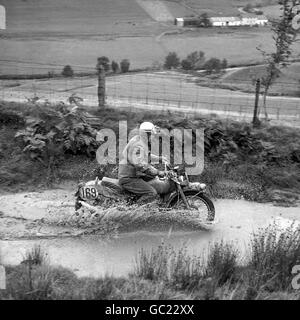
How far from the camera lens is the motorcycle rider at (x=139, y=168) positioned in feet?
33.9

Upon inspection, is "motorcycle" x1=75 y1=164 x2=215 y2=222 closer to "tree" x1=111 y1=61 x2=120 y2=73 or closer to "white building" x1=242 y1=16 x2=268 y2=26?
"tree" x1=111 y1=61 x2=120 y2=73

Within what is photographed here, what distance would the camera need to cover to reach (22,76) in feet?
80.4

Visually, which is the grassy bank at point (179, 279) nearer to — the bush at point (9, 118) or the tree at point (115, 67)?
the bush at point (9, 118)

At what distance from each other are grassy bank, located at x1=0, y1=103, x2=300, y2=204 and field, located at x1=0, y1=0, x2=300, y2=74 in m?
13.0

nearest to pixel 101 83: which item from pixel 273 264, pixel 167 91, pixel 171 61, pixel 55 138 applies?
pixel 55 138

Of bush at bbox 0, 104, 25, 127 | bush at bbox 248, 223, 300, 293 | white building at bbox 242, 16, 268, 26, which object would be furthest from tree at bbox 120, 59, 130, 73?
bush at bbox 248, 223, 300, 293

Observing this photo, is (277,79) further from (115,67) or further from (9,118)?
(9,118)

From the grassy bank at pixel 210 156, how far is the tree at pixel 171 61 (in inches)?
624

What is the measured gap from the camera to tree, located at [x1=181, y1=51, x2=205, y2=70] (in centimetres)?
3183

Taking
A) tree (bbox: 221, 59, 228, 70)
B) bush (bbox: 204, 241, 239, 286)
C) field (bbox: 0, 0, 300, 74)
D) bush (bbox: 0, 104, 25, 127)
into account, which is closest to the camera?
bush (bbox: 204, 241, 239, 286)
